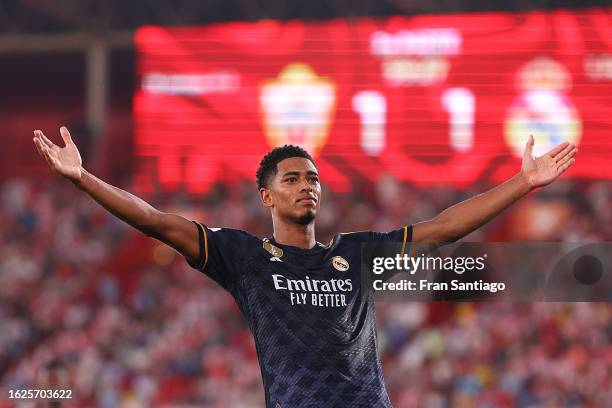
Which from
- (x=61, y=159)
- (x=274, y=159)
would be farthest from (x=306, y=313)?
(x=61, y=159)

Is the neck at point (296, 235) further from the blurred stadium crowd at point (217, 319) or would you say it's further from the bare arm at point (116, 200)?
the blurred stadium crowd at point (217, 319)

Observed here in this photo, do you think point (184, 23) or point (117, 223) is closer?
point (117, 223)

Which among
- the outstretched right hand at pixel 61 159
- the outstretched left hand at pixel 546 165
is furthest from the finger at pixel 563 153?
the outstretched right hand at pixel 61 159

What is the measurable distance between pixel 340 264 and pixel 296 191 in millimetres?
406

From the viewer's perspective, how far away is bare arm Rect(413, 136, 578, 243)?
17.3 feet

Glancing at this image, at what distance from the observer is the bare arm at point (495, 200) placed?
17.3 feet

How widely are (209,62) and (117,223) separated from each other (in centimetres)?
364

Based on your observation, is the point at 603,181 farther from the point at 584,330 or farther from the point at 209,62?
the point at 209,62

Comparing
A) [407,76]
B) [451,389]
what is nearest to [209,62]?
[407,76]

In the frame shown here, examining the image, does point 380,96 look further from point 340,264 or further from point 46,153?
point 46,153

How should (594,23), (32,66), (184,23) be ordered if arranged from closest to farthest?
(594,23) < (184,23) < (32,66)

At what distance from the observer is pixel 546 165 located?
17.4 ft

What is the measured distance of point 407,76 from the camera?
63.2 feet

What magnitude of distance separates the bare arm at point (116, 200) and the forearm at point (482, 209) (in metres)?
1.20
